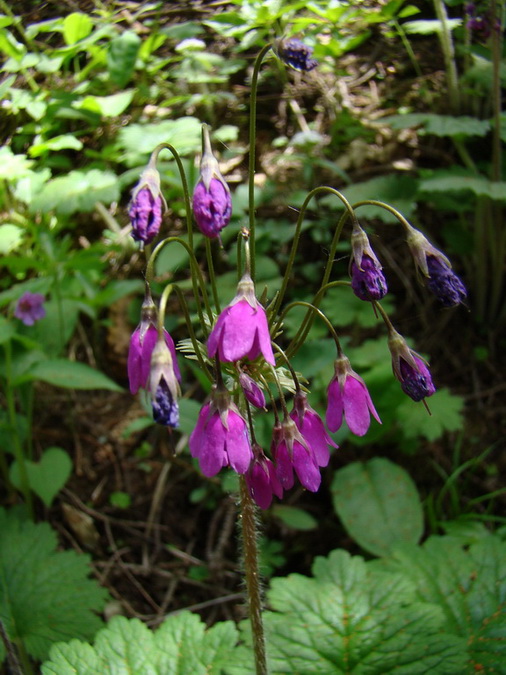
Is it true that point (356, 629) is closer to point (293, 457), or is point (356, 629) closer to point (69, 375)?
point (293, 457)

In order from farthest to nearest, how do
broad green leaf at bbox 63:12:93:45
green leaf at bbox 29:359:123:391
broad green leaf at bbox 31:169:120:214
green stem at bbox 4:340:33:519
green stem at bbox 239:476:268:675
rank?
broad green leaf at bbox 63:12:93:45
broad green leaf at bbox 31:169:120:214
green stem at bbox 4:340:33:519
green leaf at bbox 29:359:123:391
green stem at bbox 239:476:268:675

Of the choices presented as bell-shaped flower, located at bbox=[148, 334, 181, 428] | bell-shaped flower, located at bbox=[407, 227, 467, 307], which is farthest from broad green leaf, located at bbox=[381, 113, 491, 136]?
bell-shaped flower, located at bbox=[148, 334, 181, 428]

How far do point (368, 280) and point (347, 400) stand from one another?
329mm

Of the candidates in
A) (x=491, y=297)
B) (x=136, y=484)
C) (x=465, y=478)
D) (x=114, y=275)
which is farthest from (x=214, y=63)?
(x=465, y=478)

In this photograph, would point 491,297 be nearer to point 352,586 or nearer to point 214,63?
point 352,586

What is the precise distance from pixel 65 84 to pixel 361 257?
13.0 feet

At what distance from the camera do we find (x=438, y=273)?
4.65 feet

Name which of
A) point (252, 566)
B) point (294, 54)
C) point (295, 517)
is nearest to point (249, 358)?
point (252, 566)

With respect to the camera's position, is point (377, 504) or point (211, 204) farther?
point (377, 504)

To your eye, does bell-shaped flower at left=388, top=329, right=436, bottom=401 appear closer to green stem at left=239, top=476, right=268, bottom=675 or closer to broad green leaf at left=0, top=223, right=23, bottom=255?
green stem at left=239, top=476, right=268, bottom=675


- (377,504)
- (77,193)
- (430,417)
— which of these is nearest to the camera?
(377,504)

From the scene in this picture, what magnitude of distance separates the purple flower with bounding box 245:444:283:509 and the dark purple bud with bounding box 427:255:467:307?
0.57m

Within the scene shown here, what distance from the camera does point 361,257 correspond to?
4.52ft

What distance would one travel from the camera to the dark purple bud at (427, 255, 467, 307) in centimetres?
140
